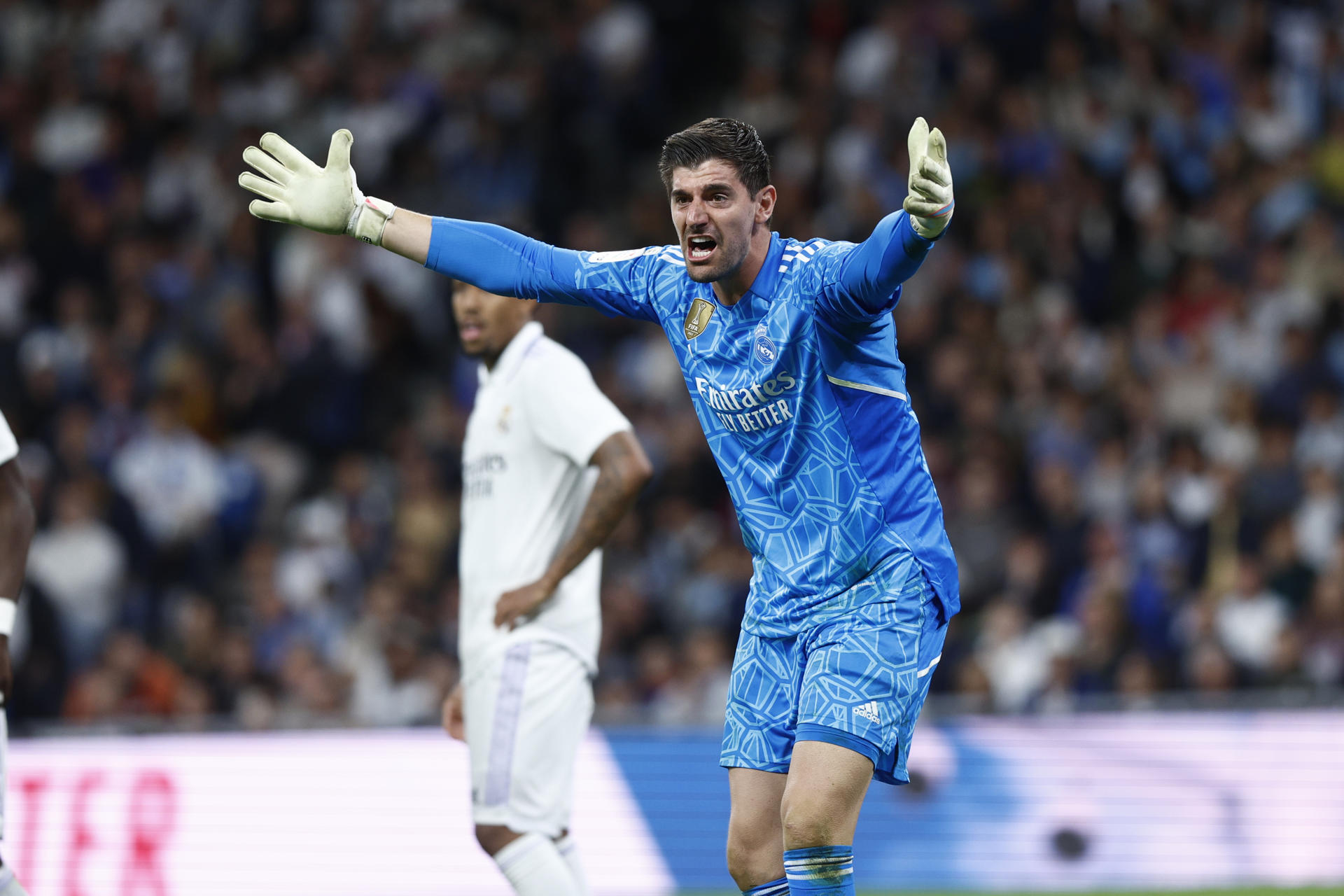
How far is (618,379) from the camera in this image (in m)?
14.5

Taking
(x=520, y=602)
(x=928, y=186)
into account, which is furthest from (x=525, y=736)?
(x=928, y=186)

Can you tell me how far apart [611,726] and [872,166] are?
253 inches

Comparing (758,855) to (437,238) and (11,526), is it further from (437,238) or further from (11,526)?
(11,526)

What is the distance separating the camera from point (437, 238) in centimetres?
530

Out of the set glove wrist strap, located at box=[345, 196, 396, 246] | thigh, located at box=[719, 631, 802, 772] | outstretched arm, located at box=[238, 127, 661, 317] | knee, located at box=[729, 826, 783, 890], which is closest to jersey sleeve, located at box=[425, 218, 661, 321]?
outstretched arm, located at box=[238, 127, 661, 317]

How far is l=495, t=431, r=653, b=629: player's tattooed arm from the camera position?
658cm

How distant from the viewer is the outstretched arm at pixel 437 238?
202 inches

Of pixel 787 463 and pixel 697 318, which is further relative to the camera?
pixel 697 318

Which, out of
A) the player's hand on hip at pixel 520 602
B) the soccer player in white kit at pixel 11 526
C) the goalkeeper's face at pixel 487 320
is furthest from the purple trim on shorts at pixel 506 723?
the soccer player in white kit at pixel 11 526

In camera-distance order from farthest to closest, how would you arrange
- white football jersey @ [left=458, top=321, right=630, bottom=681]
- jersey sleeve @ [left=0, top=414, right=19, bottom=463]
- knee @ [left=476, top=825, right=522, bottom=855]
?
white football jersey @ [left=458, top=321, right=630, bottom=681], knee @ [left=476, top=825, right=522, bottom=855], jersey sleeve @ [left=0, top=414, right=19, bottom=463]

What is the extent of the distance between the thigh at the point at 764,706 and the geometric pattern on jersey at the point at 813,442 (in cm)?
8

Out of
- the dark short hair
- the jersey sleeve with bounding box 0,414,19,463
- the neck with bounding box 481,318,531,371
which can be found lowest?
the jersey sleeve with bounding box 0,414,19,463

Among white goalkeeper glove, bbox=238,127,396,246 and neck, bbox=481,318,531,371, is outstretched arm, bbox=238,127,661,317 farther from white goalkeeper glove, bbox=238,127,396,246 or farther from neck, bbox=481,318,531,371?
neck, bbox=481,318,531,371

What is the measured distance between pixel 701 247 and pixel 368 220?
1001 mm
